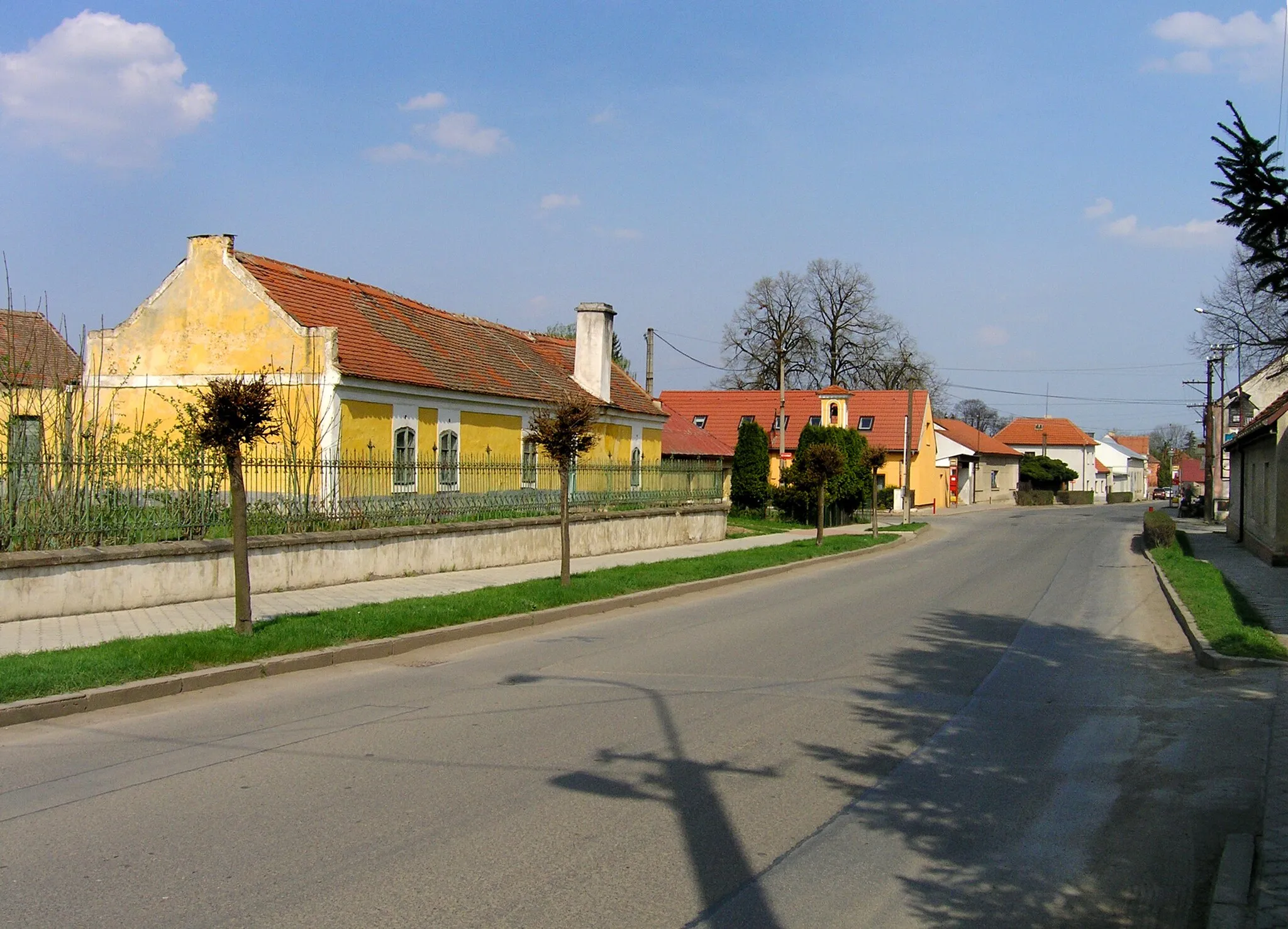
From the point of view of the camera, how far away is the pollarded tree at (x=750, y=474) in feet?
152

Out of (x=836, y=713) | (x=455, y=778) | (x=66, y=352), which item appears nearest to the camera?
(x=455, y=778)

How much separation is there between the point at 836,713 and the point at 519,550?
13.1 metres

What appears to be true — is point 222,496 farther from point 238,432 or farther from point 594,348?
point 594,348

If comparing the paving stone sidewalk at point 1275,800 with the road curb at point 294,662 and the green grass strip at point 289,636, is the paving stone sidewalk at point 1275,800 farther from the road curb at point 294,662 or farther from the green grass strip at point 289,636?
the green grass strip at point 289,636

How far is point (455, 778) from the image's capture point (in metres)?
6.88

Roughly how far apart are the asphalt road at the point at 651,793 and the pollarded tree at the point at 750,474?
33.7 metres

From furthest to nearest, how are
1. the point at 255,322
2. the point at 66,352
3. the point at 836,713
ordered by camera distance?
the point at 66,352 → the point at 255,322 → the point at 836,713

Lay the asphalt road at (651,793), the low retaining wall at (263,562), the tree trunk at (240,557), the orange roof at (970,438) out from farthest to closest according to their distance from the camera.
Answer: the orange roof at (970,438)
the low retaining wall at (263,562)
the tree trunk at (240,557)
the asphalt road at (651,793)

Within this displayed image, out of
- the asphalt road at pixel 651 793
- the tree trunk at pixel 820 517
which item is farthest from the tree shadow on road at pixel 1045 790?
the tree trunk at pixel 820 517

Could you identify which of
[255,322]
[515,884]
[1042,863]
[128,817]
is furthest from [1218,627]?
[255,322]

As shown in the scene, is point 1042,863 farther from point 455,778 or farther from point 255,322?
point 255,322

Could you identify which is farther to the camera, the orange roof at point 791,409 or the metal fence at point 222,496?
the orange roof at point 791,409

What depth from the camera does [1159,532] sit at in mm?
29344

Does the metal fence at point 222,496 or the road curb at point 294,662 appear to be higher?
the metal fence at point 222,496
